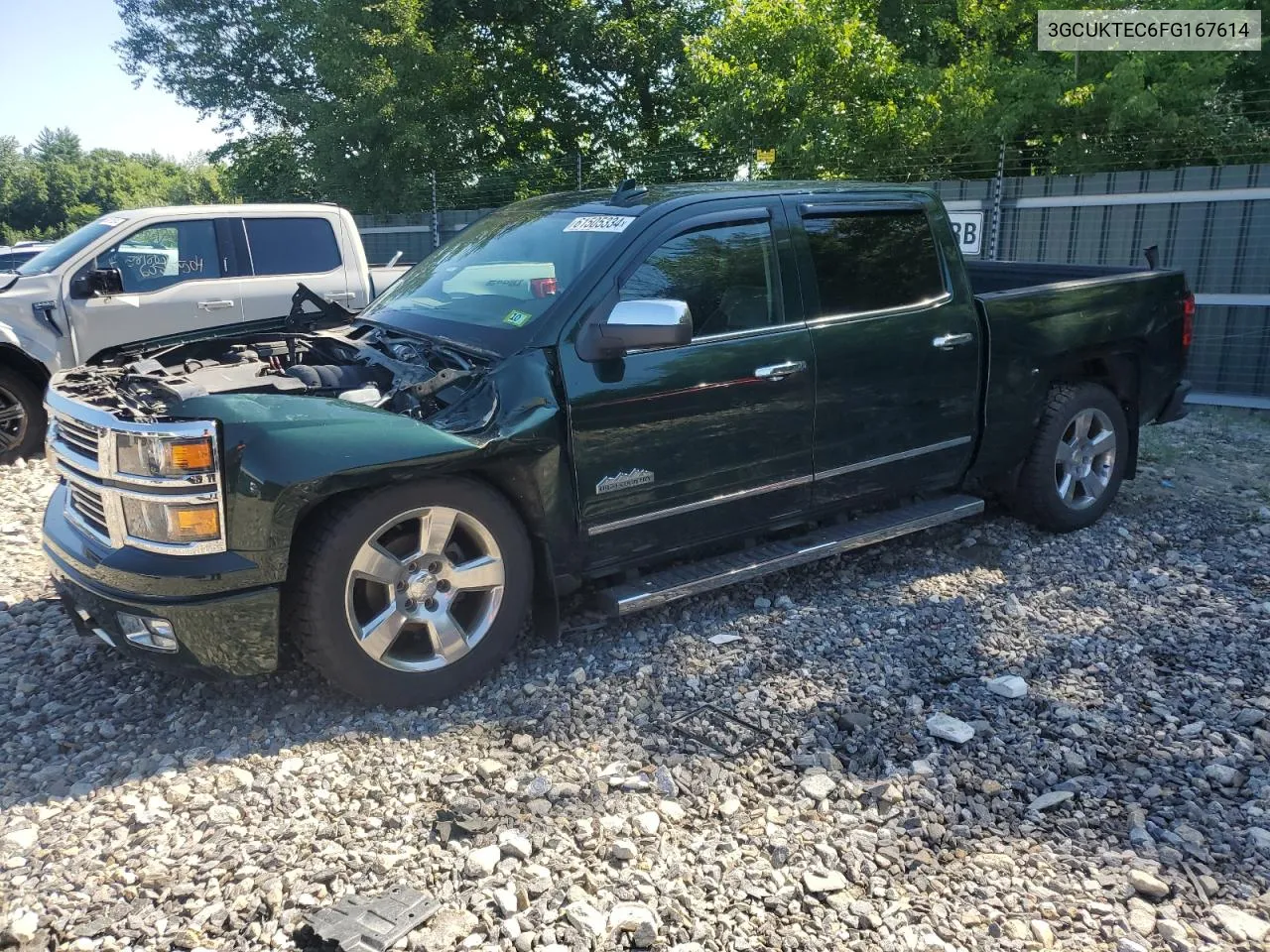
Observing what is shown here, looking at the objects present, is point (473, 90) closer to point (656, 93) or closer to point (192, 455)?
point (656, 93)

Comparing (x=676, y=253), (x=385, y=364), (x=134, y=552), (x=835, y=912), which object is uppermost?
(x=676, y=253)

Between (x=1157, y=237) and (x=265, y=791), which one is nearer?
(x=265, y=791)

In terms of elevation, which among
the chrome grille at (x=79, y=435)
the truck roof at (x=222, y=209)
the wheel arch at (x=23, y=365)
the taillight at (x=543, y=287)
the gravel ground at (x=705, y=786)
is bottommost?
the gravel ground at (x=705, y=786)

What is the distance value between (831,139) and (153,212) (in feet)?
27.0

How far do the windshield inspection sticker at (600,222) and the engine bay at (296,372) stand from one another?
2.56ft

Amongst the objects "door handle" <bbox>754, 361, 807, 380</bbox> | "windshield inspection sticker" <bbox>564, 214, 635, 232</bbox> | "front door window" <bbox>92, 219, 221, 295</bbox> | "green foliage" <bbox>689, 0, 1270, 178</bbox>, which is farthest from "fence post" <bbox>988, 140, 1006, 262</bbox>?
"front door window" <bbox>92, 219, 221, 295</bbox>

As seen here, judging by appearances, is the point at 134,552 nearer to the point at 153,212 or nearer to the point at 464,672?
the point at 464,672

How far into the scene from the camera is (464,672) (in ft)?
12.2

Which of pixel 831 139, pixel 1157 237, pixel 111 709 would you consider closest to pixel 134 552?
pixel 111 709

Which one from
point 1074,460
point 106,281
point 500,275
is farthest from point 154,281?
point 1074,460

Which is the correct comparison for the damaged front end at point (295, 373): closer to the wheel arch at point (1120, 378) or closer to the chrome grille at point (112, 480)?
the chrome grille at point (112, 480)

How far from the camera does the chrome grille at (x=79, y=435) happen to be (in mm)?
3449

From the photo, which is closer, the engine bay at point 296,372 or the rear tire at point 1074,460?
the engine bay at point 296,372

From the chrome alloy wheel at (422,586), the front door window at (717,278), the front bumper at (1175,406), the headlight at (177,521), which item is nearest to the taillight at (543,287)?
the front door window at (717,278)
